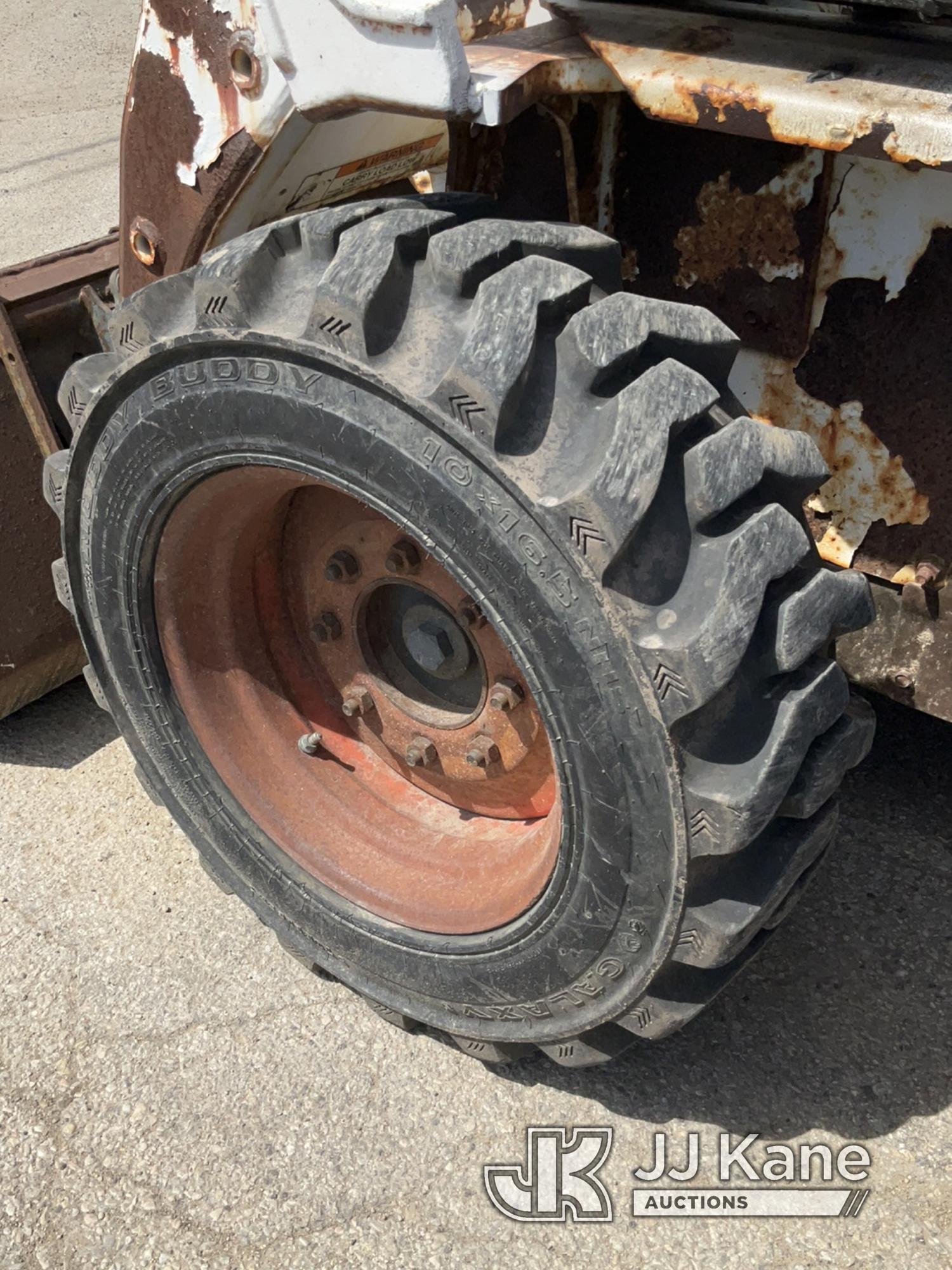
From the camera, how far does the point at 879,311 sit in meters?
1.54

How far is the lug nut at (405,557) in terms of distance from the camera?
1752mm

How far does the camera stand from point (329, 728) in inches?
80.9

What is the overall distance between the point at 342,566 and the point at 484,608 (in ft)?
1.67

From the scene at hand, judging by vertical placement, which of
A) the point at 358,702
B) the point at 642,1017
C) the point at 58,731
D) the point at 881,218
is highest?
the point at 881,218

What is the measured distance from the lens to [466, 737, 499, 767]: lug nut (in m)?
1.79

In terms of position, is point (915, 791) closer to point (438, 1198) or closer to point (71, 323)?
point (438, 1198)

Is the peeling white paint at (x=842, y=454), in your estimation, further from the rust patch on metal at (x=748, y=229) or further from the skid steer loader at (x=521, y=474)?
the rust patch on metal at (x=748, y=229)

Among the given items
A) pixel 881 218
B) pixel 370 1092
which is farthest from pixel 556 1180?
pixel 881 218

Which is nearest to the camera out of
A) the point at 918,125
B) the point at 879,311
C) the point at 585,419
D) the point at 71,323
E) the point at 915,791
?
the point at 918,125

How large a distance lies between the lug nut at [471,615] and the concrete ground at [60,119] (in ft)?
8.77

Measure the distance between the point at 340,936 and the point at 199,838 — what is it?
0.33 meters

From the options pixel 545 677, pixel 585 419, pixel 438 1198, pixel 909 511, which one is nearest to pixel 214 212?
pixel 585 419

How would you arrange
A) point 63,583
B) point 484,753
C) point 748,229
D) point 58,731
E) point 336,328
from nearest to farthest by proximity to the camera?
point 336,328
point 748,229
point 484,753
point 63,583
point 58,731

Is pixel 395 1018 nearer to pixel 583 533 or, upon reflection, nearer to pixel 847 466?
pixel 583 533
